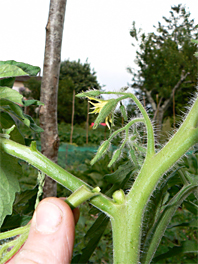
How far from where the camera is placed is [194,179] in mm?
615

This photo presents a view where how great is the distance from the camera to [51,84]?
53.0 inches

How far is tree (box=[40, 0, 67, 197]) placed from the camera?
130cm

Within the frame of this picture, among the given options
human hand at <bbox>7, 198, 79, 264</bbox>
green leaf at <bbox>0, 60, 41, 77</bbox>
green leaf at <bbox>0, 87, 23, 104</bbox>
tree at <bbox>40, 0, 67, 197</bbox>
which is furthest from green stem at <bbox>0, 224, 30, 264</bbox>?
tree at <bbox>40, 0, 67, 197</bbox>

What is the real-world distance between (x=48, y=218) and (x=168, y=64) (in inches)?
448

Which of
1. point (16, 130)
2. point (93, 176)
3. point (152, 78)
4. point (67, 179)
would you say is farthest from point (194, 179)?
point (152, 78)

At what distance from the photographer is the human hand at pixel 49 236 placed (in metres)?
0.44

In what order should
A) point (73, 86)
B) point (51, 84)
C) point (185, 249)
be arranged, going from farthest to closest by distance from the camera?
point (73, 86) < point (51, 84) < point (185, 249)

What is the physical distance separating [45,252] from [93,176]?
2422 millimetres

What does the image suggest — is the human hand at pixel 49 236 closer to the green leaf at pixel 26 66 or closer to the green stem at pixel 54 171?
the green stem at pixel 54 171

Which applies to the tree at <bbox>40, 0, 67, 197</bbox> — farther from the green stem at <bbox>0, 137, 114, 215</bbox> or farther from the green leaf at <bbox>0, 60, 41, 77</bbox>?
the green stem at <bbox>0, 137, 114, 215</bbox>

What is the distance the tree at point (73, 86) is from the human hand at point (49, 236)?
11296 millimetres

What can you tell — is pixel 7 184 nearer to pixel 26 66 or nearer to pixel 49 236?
pixel 49 236

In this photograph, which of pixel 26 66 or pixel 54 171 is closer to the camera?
pixel 54 171

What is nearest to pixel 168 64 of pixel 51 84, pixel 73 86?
pixel 73 86
